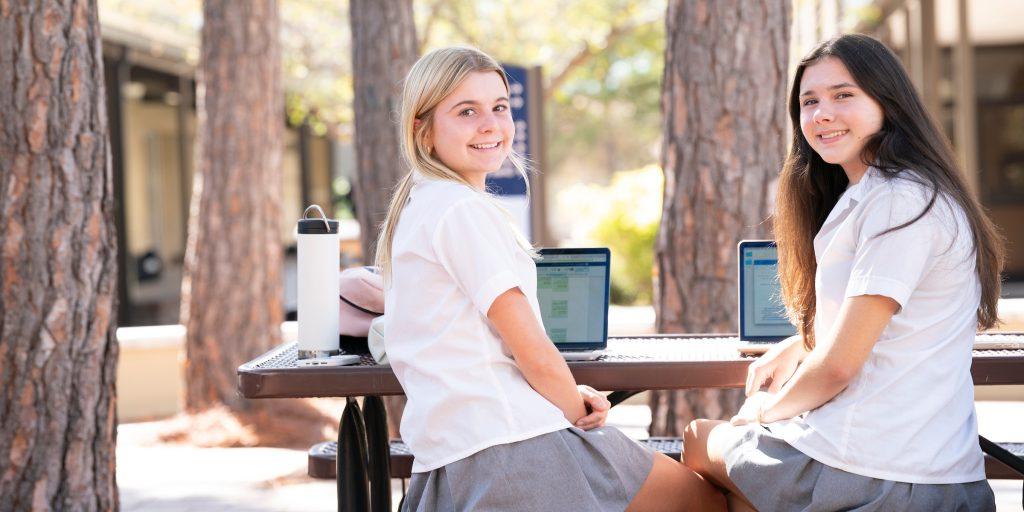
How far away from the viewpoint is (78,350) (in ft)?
12.1

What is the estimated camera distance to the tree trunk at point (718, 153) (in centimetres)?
489

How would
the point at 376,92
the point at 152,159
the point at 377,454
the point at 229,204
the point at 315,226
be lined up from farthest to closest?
the point at 152,159, the point at 229,204, the point at 376,92, the point at 377,454, the point at 315,226

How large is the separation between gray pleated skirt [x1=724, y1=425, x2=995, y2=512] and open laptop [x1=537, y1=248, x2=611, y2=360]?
0.71 metres

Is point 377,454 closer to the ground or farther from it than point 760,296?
closer to the ground

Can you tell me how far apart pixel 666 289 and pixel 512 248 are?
99.9 inches

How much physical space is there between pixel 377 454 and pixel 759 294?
1.21 meters

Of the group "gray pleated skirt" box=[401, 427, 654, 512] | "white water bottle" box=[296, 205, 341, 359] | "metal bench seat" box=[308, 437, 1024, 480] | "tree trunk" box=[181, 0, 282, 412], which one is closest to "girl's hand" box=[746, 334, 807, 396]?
"gray pleated skirt" box=[401, 427, 654, 512]

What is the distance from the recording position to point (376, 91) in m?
6.64

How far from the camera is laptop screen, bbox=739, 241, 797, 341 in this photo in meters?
3.45

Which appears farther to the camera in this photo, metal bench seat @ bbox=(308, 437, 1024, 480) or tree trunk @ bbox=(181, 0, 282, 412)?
tree trunk @ bbox=(181, 0, 282, 412)

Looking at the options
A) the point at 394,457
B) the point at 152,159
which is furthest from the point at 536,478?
the point at 152,159

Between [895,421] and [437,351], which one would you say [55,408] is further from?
[895,421]

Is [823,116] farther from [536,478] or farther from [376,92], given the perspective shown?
[376,92]

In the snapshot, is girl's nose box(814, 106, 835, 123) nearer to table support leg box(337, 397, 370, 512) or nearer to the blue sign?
table support leg box(337, 397, 370, 512)
